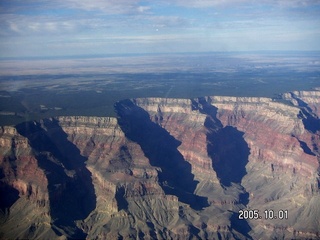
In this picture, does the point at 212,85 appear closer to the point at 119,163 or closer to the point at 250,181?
the point at 250,181

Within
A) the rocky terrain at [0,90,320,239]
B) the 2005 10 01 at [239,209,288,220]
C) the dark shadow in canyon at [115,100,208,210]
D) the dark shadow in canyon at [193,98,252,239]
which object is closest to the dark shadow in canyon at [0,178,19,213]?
the rocky terrain at [0,90,320,239]

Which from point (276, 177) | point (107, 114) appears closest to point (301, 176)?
point (276, 177)

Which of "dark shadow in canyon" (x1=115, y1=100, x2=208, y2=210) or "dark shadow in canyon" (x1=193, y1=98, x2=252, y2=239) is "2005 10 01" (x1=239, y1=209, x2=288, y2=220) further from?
"dark shadow in canyon" (x1=115, y1=100, x2=208, y2=210)

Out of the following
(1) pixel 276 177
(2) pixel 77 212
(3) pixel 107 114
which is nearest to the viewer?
(2) pixel 77 212

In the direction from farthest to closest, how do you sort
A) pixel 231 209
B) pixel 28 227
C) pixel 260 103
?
pixel 260 103 < pixel 231 209 < pixel 28 227

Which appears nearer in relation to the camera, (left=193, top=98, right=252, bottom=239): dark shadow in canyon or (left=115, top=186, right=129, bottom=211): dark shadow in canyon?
(left=115, top=186, right=129, bottom=211): dark shadow in canyon

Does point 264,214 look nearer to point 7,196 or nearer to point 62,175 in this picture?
point 62,175

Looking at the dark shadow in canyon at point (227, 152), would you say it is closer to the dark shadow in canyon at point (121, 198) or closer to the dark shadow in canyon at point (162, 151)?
the dark shadow in canyon at point (162, 151)
